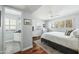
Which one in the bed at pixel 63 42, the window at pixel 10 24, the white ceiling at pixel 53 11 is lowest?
the bed at pixel 63 42

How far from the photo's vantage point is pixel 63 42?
1591mm

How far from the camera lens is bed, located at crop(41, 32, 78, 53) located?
4.78ft

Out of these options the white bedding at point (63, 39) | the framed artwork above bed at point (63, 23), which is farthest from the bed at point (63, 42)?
the framed artwork above bed at point (63, 23)

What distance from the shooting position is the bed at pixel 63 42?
57.4 inches

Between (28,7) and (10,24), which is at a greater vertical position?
(28,7)

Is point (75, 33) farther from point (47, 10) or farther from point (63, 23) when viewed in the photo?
point (47, 10)

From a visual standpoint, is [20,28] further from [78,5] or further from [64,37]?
[78,5]

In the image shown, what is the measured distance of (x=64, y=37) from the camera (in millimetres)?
1561

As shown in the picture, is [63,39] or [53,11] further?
[53,11]

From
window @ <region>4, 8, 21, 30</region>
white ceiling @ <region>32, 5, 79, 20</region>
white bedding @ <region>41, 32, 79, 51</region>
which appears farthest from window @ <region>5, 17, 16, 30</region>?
white bedding @ <region>41, 32, 79, 51</region>

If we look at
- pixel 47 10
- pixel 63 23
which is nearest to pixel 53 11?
pixel 47 10

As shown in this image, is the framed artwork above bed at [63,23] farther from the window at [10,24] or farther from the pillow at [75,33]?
the window at [10,24]

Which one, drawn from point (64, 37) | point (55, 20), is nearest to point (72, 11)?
point (55, 20)

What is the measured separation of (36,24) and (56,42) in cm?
69
